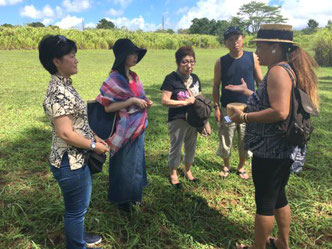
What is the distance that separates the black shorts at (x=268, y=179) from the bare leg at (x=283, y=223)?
190mm

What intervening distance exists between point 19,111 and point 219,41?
3913cm

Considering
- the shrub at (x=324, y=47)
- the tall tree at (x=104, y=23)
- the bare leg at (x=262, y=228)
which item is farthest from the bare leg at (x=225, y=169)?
the tall tree at (x=104, y=23)

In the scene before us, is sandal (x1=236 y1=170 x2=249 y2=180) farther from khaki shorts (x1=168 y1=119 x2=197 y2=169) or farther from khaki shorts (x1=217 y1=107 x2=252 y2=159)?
khaki shorts (x1=168 y1=119 x2=197 y2=169)

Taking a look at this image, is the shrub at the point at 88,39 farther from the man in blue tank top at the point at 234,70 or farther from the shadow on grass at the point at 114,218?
the man in blue tank top at the point at 234,70

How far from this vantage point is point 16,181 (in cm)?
320

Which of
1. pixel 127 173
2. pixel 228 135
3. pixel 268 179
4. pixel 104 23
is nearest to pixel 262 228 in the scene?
pixel 268 179

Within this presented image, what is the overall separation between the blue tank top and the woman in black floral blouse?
1930 mm

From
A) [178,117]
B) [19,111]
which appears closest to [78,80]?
[19,111]

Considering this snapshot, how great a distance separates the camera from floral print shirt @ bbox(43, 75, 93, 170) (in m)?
1.59

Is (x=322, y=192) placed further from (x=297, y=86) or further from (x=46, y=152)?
(x=46, y=152)

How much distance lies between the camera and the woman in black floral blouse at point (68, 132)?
1604 millimetres

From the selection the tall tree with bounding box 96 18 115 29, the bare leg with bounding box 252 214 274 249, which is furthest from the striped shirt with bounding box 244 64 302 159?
the tall tree with bounding box 96 18 115 29

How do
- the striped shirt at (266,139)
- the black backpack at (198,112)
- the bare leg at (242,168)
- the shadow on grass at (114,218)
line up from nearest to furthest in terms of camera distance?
1. the striped shirt at (266,139)
2. the shadow on grass at (114,218)
3. the black backpack at (198,112)
4. the bare leg at (242,168)

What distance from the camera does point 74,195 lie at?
1774 millimetres
